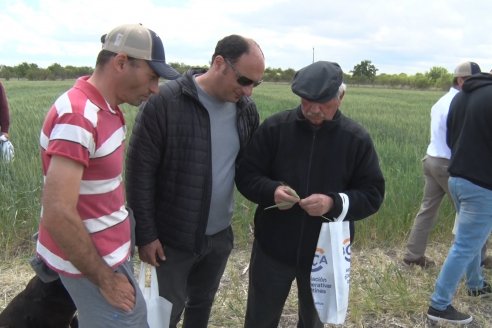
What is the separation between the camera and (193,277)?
2514 mm

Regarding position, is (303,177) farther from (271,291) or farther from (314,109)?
(271,291)

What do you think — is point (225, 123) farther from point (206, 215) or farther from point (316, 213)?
point (316, 213)

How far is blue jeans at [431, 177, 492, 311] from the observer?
2.79 meters

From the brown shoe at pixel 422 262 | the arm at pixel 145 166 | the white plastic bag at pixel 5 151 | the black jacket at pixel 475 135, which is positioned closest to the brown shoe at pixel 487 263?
the brown shoe at pixel 422 262

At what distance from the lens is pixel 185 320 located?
2.63 metres

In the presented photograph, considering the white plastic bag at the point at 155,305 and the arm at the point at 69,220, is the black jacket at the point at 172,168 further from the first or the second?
the arm at the point at 69,220

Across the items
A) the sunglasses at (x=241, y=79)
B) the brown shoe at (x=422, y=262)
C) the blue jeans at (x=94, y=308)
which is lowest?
the brown shoe at (x=422, y=262)

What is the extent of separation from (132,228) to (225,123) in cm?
68

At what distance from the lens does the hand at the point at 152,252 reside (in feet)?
7.00

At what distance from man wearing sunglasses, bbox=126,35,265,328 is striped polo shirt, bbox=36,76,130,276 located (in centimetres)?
37

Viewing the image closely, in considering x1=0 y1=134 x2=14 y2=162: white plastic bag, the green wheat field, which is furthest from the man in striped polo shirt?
x1=0 y1=134 x2=14 y2=162: white plastic bag

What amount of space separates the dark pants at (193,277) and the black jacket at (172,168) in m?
0.09

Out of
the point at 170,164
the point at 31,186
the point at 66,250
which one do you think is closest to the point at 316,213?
the point at 170,164

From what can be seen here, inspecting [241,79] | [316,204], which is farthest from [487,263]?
[241,79]
